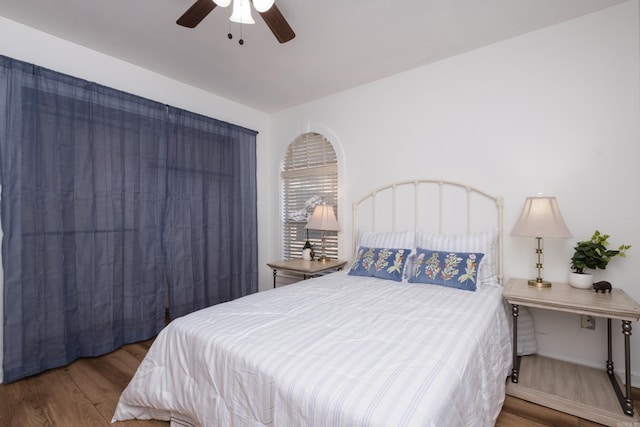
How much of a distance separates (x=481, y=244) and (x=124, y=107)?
3.36 metres

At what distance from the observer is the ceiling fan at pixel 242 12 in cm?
164

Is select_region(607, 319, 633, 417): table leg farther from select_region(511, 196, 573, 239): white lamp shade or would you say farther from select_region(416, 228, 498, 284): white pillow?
select_region(416, 228, 498, 284): white pillow

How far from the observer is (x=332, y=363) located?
113 cm

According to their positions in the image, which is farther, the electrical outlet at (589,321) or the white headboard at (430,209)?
the white headboard at (430,209)

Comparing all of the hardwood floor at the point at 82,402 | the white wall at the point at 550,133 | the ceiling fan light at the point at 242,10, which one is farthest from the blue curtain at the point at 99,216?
the white wall at the point at 550,133

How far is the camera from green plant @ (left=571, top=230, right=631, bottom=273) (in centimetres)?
200

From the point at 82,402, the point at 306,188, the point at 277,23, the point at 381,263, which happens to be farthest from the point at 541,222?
the point at 82,402

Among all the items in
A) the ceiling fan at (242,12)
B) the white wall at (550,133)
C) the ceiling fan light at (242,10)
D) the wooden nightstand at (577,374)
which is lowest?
the wooden nightstand at (577,374)

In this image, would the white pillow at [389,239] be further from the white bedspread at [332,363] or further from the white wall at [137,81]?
the white wall at [137,81]

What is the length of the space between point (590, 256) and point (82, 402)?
3.52m

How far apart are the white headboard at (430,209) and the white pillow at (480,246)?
0.39 feet

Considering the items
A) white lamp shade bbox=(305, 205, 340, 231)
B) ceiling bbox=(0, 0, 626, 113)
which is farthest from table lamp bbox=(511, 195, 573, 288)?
white lamp shade bbox=(305, 205, 340, 231)

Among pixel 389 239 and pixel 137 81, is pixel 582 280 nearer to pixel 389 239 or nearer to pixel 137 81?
pixel 389 239

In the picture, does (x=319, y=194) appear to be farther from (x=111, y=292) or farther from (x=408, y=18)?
(x=111, y=292)
